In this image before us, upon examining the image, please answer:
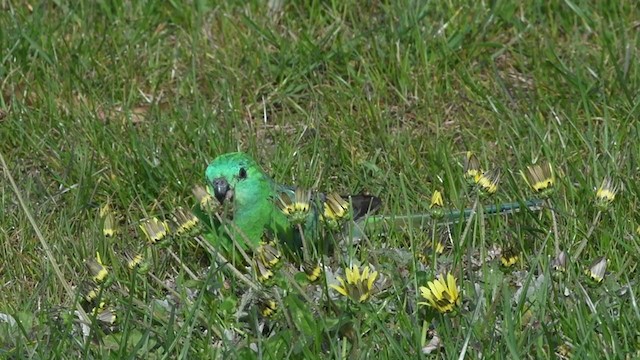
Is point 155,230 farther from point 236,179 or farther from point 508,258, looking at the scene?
point 508,258

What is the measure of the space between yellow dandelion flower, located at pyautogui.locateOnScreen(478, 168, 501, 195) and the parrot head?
93 cm

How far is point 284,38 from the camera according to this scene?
16.3 feet

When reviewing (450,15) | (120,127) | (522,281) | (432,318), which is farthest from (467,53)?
(432,318)

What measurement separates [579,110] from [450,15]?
2.47ft

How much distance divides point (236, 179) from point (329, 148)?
1.91 ft

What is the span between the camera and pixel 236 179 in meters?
3.84

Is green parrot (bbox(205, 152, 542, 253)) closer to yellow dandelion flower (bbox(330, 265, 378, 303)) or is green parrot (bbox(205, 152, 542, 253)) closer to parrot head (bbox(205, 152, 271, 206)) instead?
parrot head (bbox(205, 152, 271, 206))

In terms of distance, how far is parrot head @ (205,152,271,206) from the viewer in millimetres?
3838

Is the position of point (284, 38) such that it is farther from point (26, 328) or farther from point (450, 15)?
point (26, 328)

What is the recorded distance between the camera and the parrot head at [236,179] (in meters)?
3.84

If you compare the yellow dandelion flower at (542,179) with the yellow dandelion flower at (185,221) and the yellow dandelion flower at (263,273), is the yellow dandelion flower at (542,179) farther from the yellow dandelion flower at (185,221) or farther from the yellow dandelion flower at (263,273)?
the yellow dandelion flower at (185,221)

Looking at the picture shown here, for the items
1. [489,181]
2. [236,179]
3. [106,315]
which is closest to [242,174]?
[236,179]

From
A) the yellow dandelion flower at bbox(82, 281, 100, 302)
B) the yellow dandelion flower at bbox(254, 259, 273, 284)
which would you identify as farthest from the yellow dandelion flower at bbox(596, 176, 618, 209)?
the yellow dandelion flower at bbox(82, 281, 100, 302)

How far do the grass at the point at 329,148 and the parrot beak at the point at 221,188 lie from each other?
205 millimetres
